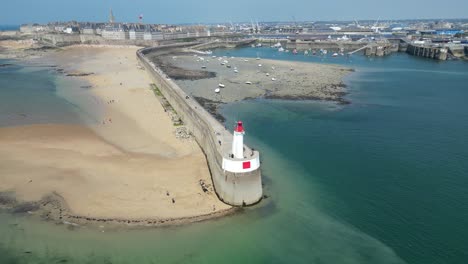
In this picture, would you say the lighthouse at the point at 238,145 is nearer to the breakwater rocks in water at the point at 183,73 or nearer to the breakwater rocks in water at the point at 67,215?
the breakwater rocks in water at the point at 67,215

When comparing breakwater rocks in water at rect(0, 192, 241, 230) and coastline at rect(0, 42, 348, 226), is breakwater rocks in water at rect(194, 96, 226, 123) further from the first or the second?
breakwater rocks in water at rect(0, 192, 241, 230)

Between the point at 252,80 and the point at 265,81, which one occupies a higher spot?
the point at 252,80

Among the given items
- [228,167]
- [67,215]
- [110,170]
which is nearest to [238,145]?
[228,167]

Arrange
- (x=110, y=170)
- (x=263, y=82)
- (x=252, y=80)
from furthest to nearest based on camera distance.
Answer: (x=252, y=80) → (x=263, y=82) → (x=110, y=170)

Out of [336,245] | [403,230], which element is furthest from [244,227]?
[403,230]

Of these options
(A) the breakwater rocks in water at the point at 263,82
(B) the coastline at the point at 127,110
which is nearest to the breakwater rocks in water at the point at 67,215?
(B) the coastline at the point at 127,110

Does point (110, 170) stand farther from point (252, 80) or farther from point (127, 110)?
point (252, 80)
